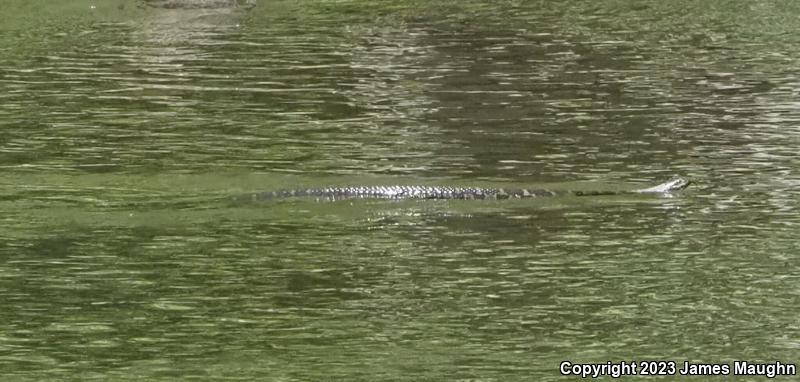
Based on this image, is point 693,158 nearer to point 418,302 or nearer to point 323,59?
point 418,302

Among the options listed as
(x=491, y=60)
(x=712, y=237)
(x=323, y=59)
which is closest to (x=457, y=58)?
(x=491, y=60)

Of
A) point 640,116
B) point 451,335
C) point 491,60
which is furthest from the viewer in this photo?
point 491,60

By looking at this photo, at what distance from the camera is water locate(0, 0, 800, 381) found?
18.0 ft

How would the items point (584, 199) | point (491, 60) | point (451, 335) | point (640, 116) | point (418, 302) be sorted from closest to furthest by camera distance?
point (451, 335)
point (418, 302)
point (584, 199)
point (640, 116)
point (491, 60)

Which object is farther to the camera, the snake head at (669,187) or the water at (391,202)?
the snake head at (669,187)

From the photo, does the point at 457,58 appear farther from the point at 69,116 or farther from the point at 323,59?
the point at 69,116

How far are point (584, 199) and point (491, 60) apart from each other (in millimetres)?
3153

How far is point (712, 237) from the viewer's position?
6.57 metres

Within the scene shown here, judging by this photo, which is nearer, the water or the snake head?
the water

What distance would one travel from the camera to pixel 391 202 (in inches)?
284

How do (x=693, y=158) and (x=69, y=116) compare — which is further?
(x=69, y=116)

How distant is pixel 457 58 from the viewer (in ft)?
33.7

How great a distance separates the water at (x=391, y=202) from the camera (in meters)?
5.47

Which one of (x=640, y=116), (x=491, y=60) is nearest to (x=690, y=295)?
(x=640, y=116)
